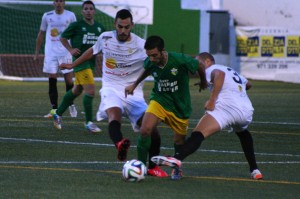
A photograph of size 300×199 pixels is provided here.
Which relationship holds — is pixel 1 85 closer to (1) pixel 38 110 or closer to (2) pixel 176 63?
(1) pixel 38 110

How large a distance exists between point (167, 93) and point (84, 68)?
19.1 ft

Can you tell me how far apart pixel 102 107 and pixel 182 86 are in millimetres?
1367

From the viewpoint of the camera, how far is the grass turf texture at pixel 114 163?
9633 mm

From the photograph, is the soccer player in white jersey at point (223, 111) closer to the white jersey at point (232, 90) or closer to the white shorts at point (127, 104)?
the white jersey at point (232, 90)

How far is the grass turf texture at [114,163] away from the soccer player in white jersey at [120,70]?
63 cm

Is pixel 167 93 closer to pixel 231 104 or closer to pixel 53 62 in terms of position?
pixel 231 104

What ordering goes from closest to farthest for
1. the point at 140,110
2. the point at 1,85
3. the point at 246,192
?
the point at 246,192, the point at 140,110, the point at 1,85

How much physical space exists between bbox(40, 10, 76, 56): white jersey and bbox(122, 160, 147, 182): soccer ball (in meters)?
9.68

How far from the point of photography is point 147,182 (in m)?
10.4

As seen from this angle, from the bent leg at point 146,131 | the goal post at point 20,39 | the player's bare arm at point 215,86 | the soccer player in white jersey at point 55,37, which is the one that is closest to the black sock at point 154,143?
the bent leg at point 146,131

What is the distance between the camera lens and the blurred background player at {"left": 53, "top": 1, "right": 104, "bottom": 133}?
16.3 metres

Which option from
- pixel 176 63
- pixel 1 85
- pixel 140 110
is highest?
pixel 176 63

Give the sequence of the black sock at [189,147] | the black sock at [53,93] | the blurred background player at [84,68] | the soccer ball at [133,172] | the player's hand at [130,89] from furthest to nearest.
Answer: the black sock at [53,93] → the blurred background player at [84,68] → the player's hand at [130,89] → the black sock at [189,147] → the soccer ball at [133,172]

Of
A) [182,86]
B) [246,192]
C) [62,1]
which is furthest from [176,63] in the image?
[62,1]
